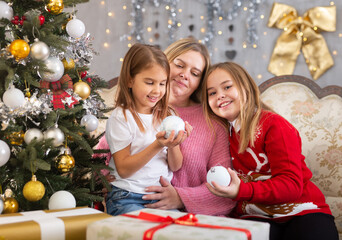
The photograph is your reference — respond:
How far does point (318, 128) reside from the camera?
2.37 m

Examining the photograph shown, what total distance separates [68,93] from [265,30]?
2.72m

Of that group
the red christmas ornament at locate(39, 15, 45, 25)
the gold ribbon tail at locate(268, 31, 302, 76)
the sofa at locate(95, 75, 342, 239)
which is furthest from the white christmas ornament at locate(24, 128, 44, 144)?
the gold ribbon tail at locate(268, 31, 302, 76)

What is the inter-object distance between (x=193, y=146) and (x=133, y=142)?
34cm

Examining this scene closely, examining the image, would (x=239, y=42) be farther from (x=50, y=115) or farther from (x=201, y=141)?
(x=50, y=115)

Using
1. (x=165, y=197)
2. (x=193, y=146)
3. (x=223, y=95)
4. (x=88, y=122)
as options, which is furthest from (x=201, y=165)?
(x=88, y=122)

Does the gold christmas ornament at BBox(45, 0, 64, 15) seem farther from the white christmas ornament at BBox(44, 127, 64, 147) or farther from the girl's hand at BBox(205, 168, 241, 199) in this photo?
the girl's hand at BBox(205, 168, 241, 199)

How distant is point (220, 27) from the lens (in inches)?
160

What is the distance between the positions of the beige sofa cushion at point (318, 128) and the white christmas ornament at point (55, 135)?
1428 millimetres

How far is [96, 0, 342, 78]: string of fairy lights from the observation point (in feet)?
13.0

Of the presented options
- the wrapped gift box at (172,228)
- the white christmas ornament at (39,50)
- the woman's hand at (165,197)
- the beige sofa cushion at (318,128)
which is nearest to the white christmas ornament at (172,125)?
the woman's hand at (165,197)

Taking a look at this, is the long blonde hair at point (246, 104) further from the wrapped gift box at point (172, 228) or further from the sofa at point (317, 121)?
the wrapped gift box at point (172, 228)

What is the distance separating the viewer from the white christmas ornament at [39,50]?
1.57 metres

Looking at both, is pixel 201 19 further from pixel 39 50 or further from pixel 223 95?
pixel 39 50

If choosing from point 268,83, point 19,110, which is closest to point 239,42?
point 268,83
